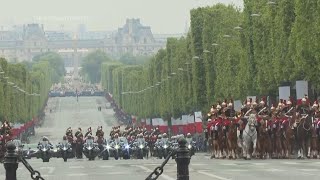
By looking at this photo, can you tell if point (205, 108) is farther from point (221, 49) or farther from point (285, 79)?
point (285, 79)

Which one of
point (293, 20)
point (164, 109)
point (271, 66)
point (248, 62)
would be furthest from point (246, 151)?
point (164, 109)

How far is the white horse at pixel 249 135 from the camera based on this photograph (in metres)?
53.8

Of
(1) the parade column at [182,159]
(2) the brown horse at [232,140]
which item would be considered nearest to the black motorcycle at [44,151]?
(2) the brown horse at [232,140]

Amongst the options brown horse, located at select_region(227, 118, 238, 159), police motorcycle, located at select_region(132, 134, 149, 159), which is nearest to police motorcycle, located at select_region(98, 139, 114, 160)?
police motorcycle, located at select_region(132, 134, 149, 159)

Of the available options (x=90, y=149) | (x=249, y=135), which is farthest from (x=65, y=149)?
(x=249, y=135)

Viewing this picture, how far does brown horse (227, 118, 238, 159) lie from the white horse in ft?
3.70

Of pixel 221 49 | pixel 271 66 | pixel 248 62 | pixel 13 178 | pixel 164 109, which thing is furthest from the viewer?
pixel 164 109

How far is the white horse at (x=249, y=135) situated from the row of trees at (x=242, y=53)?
1467 cm

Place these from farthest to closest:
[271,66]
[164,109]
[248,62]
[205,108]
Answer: [164,109] < [205,108] < [248,62] < [271,66]

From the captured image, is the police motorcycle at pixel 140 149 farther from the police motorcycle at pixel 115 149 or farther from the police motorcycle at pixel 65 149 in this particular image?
the police motorcycle at pixel 65 149

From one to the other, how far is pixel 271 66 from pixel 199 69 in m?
40.1

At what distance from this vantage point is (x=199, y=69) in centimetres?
12562

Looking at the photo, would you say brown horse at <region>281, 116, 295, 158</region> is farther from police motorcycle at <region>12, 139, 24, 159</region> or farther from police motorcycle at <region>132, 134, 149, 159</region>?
police motorcycle at <region>132, 134, 149, 159</region>

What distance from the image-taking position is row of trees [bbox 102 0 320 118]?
72.7 m
